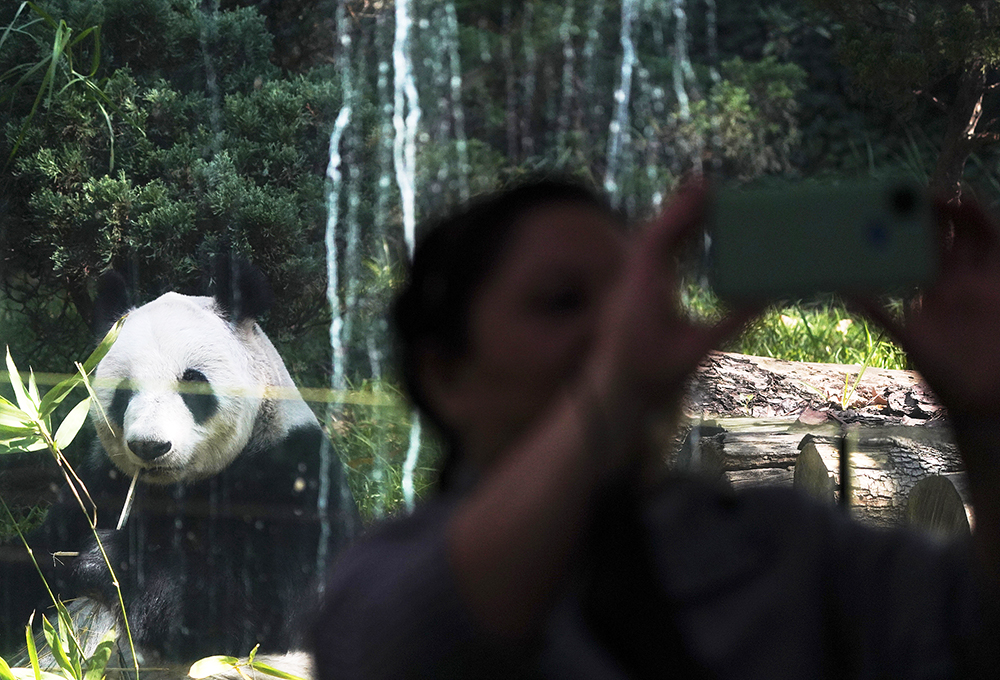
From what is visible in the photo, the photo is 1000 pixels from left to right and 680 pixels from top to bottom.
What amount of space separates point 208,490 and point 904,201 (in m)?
2.27

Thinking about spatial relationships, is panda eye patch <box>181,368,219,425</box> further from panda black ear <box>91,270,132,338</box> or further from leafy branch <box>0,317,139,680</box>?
leafy branch <box>0,317,139,680</box>

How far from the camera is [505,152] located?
479 cm

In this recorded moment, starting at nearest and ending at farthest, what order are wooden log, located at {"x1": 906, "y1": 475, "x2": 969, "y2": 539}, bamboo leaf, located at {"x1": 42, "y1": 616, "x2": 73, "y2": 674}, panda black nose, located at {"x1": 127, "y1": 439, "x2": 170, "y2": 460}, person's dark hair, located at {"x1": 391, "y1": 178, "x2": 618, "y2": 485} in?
person's dark hair, located at {"x1": 391, "y1": 178, "x2": 618, "y2": 485} < wooden log, located at {"x1": 906, "y1": 475, "x2": 969, "y2": 539} < bamboo leaf, located at {"x1": 42, "y1": 616, "x2": 73, "y2": 674} < panda black nose, located at {"x1": 127, "y1": 439, "x2": 170, "y2": 460}

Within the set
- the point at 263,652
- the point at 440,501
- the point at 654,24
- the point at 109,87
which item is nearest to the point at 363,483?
the point at 263,652

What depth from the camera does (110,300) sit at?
2.39m

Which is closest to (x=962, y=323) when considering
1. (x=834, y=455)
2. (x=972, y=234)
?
(x=972, y=234)

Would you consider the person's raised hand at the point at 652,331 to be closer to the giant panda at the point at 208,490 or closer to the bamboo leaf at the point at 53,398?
the bamboo leaf at the point at 53,398

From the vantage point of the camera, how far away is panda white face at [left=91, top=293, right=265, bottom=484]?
2.21m

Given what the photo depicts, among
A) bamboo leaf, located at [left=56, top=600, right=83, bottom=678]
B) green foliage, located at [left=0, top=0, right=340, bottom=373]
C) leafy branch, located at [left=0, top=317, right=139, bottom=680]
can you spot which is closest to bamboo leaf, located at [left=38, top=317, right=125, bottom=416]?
leafy branch, located at [left=0, top=317, right=139, bottom=680]

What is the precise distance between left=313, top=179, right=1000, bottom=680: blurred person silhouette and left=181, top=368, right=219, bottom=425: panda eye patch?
184 cm

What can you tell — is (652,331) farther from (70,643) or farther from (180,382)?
(180,382)

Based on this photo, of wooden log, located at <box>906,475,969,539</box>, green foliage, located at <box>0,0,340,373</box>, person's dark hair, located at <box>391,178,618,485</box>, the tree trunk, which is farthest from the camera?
the tree trunk

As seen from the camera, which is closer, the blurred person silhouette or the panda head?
the blurred person silhouette

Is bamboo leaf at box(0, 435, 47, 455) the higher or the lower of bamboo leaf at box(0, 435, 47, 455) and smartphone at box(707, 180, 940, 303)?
the lower
